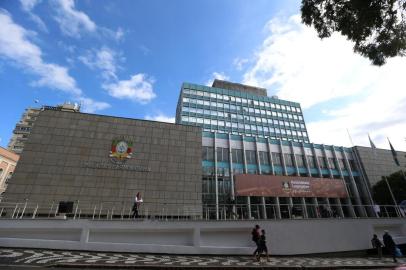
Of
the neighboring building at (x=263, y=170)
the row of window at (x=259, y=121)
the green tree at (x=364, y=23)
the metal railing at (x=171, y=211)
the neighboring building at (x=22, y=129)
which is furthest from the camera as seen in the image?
the neighboring building at (x=22, y=129)

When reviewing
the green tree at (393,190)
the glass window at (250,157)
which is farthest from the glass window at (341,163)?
the glass window at (250,157)

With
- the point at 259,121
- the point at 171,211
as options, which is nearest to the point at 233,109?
the point at 259,121

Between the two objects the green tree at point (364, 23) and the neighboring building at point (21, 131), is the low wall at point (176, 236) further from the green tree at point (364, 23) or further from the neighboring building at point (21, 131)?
the neighboring building at point (21, 131)

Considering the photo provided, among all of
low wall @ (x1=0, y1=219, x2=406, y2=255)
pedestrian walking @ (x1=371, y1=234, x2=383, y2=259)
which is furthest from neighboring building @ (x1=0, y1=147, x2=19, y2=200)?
pedestrian walking @ (x1=371, y1=234, x2=383, y2=259)

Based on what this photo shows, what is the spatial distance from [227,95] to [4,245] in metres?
60.0

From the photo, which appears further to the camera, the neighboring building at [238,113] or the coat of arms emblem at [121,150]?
the neighboring building at [238,113]

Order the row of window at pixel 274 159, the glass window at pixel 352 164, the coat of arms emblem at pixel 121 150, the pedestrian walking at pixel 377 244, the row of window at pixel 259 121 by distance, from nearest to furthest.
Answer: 1. the pedestrian walking at pixel 377 244
2. the coat of arms emblem at pixel 121 150
3. the row of window at pixel 274 159
4. the glass window at pixel 352 164
5. the row of window at pixel 259 121

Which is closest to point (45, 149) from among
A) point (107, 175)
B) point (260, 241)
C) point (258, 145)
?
point (107, 175)

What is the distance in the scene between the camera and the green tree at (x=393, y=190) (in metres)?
32.1

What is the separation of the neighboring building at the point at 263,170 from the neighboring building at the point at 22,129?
4169 centimetres

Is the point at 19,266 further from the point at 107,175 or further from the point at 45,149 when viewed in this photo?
the point at 45,149

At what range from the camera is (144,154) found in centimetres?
2438

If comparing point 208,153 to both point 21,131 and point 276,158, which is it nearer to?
point 276,158

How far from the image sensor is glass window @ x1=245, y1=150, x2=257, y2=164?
3601 cm
